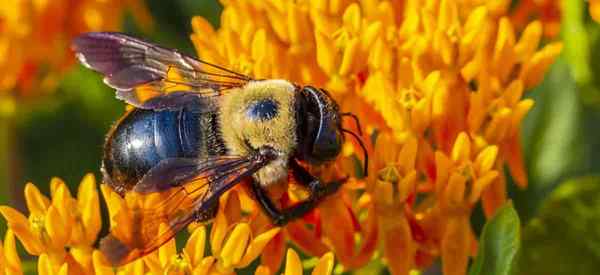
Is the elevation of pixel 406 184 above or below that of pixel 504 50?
below

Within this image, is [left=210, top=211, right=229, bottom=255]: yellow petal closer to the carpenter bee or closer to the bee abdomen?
the carpenter bee

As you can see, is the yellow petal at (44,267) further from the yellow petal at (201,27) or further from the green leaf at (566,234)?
the green leaf at (566,234)

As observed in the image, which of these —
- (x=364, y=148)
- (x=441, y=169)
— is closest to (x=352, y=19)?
(x=364, y=148)

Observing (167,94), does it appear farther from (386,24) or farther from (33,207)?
(386,24)

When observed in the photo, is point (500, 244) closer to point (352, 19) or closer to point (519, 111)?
point (519, 111)

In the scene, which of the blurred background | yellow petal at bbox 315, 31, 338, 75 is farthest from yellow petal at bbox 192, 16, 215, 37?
the blurred background

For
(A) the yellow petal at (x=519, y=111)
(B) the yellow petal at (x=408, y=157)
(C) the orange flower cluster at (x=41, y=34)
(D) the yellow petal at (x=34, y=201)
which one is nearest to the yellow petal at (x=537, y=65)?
(A) the yellow petal at (x=519, y=111)
